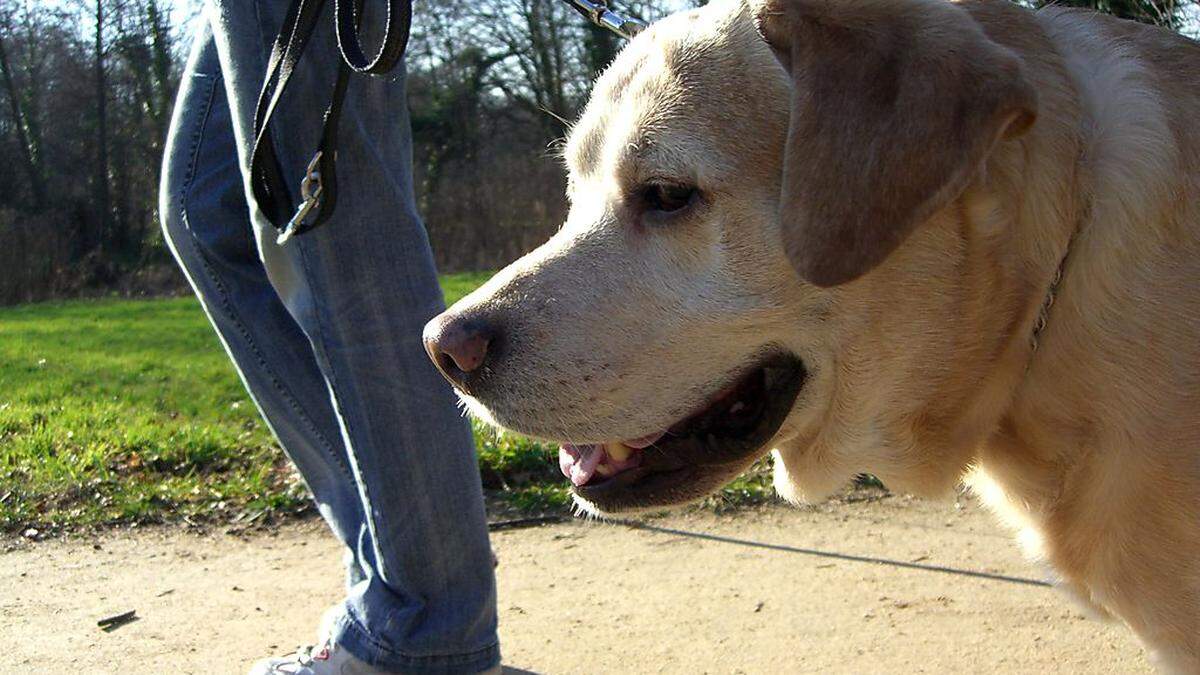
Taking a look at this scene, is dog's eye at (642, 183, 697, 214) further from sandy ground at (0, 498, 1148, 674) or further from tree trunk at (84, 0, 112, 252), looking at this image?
tree trunk at (84, 0, 112, 252)

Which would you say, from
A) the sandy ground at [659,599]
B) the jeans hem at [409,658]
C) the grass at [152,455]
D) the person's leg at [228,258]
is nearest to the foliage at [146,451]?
the grass at [152,455]

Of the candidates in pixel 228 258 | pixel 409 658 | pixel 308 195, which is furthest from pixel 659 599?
pixel 308 195

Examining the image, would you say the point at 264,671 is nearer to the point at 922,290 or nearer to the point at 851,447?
the point at 851,447

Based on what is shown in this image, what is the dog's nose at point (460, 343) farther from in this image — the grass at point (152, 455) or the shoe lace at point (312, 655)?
the grass at point (152, 455)

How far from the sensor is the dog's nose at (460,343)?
7.26ft

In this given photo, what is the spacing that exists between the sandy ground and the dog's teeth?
97 centimetres

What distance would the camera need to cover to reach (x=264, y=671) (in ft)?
9.70

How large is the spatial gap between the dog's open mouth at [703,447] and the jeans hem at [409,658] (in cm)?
54

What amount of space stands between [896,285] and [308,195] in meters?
1.21

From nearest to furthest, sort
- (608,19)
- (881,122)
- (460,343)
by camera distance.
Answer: (881,122) → (460,343) → (608,19)

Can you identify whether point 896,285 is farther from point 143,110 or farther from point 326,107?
point 143,110

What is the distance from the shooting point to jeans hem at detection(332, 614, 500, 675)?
2.65 meters

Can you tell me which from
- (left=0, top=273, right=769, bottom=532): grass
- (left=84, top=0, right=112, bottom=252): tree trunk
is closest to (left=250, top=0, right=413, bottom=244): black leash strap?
(left=0, top=273, right=769, bottom=532): grass

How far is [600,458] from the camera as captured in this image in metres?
2.46
